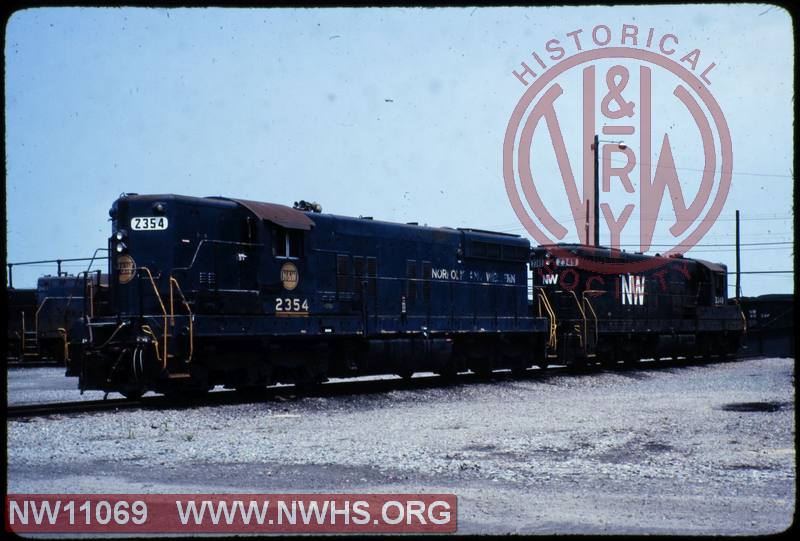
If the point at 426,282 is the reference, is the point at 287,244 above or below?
above

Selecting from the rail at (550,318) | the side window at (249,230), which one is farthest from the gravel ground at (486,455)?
the rail at (550,318)

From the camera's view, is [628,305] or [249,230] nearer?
[249,230]

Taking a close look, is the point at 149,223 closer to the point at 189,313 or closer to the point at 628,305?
the point at 189,313

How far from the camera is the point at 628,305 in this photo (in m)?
29.3

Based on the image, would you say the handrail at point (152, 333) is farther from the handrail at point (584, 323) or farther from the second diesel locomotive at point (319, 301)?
the handrail at point (584, 323)

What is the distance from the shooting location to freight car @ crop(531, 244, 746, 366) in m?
26.7

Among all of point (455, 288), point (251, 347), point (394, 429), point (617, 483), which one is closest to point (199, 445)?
point (394, 429)

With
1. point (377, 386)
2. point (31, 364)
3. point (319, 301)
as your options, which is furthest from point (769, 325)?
point (31, 364)

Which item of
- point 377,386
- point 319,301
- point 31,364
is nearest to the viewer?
point 319,301
